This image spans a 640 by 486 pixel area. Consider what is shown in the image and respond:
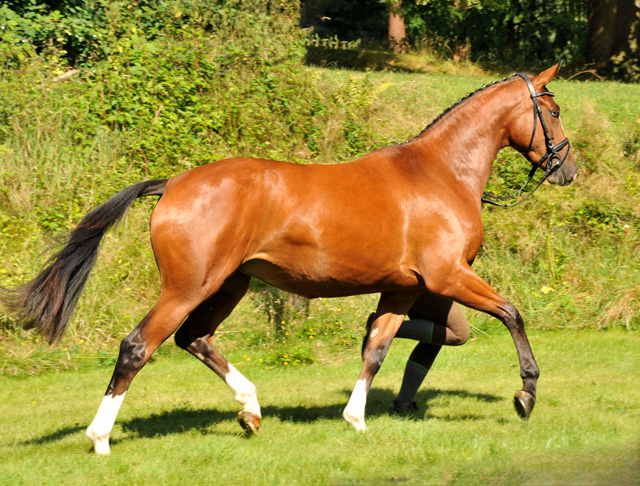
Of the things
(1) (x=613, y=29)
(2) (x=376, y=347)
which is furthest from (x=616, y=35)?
(2) (x=376, y=347)

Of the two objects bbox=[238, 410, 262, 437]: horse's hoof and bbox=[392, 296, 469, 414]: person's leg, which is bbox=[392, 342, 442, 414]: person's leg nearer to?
bbox=[392, 296, 469, 414]: person's leg

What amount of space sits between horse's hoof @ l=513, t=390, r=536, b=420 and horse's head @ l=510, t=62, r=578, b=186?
1835mm

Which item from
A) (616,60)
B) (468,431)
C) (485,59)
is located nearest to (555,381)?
(468,431)

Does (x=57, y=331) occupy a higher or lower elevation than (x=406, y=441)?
higher

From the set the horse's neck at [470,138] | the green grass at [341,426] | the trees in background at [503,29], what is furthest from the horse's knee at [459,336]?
the trees in background at [503,29]

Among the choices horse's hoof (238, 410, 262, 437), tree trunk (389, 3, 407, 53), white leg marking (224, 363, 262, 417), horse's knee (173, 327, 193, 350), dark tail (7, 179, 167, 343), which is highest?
dark tail (7, 179, 167, 343)

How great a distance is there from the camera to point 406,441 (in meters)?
5.35

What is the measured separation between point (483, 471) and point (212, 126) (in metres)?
7.41

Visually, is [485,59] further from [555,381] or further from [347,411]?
[347,411]

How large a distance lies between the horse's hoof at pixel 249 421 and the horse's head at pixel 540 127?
119 inches

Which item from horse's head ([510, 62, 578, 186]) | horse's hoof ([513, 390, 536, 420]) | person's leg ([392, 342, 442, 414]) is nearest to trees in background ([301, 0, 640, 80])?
horse's head ([510, 62, 578, 186])

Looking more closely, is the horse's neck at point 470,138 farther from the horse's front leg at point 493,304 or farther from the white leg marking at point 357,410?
the white leg marking at point 357,410

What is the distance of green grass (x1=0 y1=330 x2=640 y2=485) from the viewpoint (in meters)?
4.78

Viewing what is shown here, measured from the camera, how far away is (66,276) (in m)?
5.36
